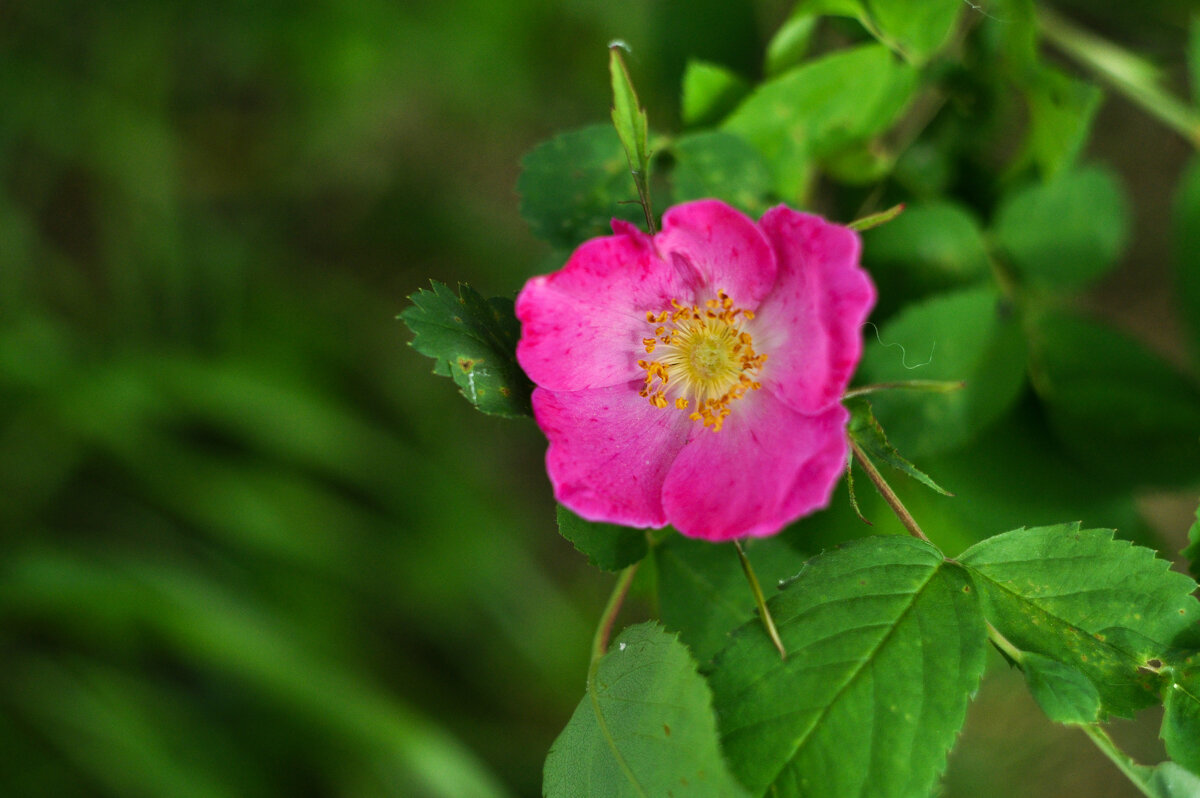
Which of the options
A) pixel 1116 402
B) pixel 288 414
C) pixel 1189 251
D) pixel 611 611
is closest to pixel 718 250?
pixel 611 611

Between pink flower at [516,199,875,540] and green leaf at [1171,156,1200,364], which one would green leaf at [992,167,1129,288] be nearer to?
green leaf at [1171,156,1200,364]

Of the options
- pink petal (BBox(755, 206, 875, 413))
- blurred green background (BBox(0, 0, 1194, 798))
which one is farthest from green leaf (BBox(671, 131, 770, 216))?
blurred green background (BBox(0, 0, 1194, 798))

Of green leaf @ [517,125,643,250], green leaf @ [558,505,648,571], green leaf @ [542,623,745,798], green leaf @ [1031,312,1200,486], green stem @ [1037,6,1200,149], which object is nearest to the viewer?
green leaf @ [542,623,745,798]

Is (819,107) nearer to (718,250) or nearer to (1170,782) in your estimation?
(718,250)

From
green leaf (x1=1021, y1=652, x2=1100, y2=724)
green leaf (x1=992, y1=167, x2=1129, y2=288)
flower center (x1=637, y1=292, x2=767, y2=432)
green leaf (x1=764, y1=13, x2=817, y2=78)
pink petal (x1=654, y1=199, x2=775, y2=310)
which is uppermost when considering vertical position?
green leaf (x1=764, y1=13, x2=817, y2=78)

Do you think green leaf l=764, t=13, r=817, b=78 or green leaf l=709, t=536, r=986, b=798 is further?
green leaf l=764, t=13, r=817, b=78

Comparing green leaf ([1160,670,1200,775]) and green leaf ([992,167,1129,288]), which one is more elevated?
green leaf ([992,167,1129,288])
